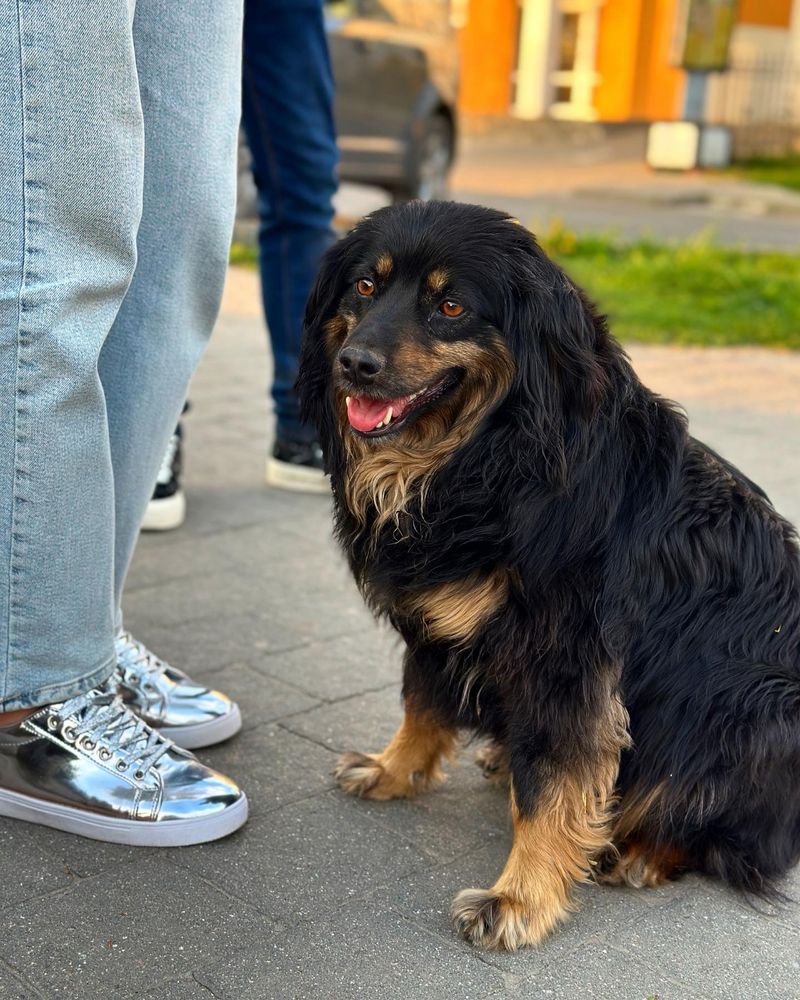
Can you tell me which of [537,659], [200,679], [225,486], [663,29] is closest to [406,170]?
[225,486]

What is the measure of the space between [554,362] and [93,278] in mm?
843

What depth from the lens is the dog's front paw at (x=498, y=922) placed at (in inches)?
83.7

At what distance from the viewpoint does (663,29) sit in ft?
79.9

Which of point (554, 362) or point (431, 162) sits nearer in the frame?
point (554, 362)

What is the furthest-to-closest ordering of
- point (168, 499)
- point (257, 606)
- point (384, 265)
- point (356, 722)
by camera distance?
point (168, 499)
point (257, 606)
point (356, 722)
point (384, 265)

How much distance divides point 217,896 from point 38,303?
3.58 ft

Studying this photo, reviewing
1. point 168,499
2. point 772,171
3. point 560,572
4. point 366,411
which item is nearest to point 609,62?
point 772,171

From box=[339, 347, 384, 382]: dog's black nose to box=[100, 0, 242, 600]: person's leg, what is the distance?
0.43m

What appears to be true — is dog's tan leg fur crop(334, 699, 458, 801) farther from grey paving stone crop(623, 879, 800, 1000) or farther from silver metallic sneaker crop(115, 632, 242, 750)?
grey paving stone crop(623, 879, 800, 1000)

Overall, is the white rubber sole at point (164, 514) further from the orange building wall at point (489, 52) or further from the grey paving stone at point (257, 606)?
the orange building wall at point (489, 52)

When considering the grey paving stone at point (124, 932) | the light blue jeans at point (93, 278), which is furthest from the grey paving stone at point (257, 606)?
the grey paving stone at point (124, 932)

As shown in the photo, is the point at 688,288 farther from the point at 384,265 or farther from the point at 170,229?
the point at 170,229

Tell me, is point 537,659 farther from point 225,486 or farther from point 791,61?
point 791,61

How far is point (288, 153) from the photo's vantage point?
12.9ft
